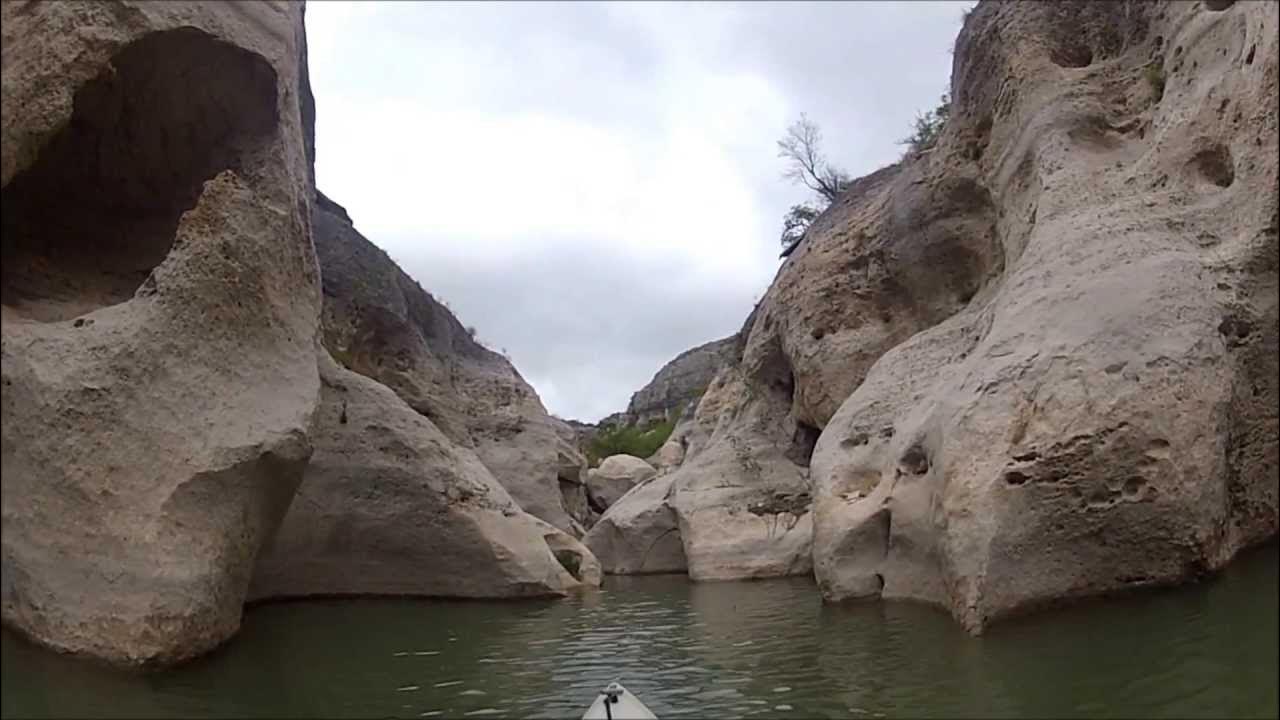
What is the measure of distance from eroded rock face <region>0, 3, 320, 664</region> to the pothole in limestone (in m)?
0.02

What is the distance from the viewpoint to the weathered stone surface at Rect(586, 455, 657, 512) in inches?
1305

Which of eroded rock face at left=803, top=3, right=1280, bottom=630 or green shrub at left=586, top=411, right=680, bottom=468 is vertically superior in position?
green shrub at left=586, top=411, right=680, bottom=468

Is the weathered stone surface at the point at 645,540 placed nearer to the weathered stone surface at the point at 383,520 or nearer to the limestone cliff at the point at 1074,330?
the limestone cliff at the point at 1074,330

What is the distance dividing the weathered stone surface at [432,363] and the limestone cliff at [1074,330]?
8505 mm

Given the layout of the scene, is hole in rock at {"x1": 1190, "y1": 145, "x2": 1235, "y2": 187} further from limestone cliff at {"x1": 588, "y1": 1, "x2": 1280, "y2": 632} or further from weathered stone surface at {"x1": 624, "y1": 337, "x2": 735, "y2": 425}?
weathered stone surface at {"x1": 624, "y1": 337, "x2": 735, "y2": 425}

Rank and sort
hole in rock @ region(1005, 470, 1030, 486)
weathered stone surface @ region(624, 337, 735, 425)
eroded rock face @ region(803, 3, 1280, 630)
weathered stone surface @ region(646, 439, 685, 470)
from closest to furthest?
eroded rock face @ region(803, 3, 1280, 630) < hole in rock @ region(1005, 470, 1030, 486) < weathered stone surface @ region(646, 439, 685, 470) < weathered stone surface @ region(624, 337, 735, 425)

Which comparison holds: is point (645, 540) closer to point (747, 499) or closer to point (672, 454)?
point (747, 499)

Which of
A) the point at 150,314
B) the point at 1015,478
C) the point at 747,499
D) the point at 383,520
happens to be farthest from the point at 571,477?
the point at 1015,478

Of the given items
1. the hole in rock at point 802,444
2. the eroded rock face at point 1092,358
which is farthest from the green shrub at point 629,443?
the eroded rock face at point 1092,358

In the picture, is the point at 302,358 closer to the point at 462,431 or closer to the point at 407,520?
the point at 407,520

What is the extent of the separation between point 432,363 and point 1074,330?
43.6 ft

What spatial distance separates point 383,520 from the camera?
12.7 meters

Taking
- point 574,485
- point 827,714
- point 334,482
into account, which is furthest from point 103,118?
point 574,485

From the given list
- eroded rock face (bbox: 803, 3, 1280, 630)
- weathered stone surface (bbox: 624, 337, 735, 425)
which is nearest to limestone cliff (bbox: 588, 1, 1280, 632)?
eroded rock face (bbox: 803, 3, 1280, 630)
